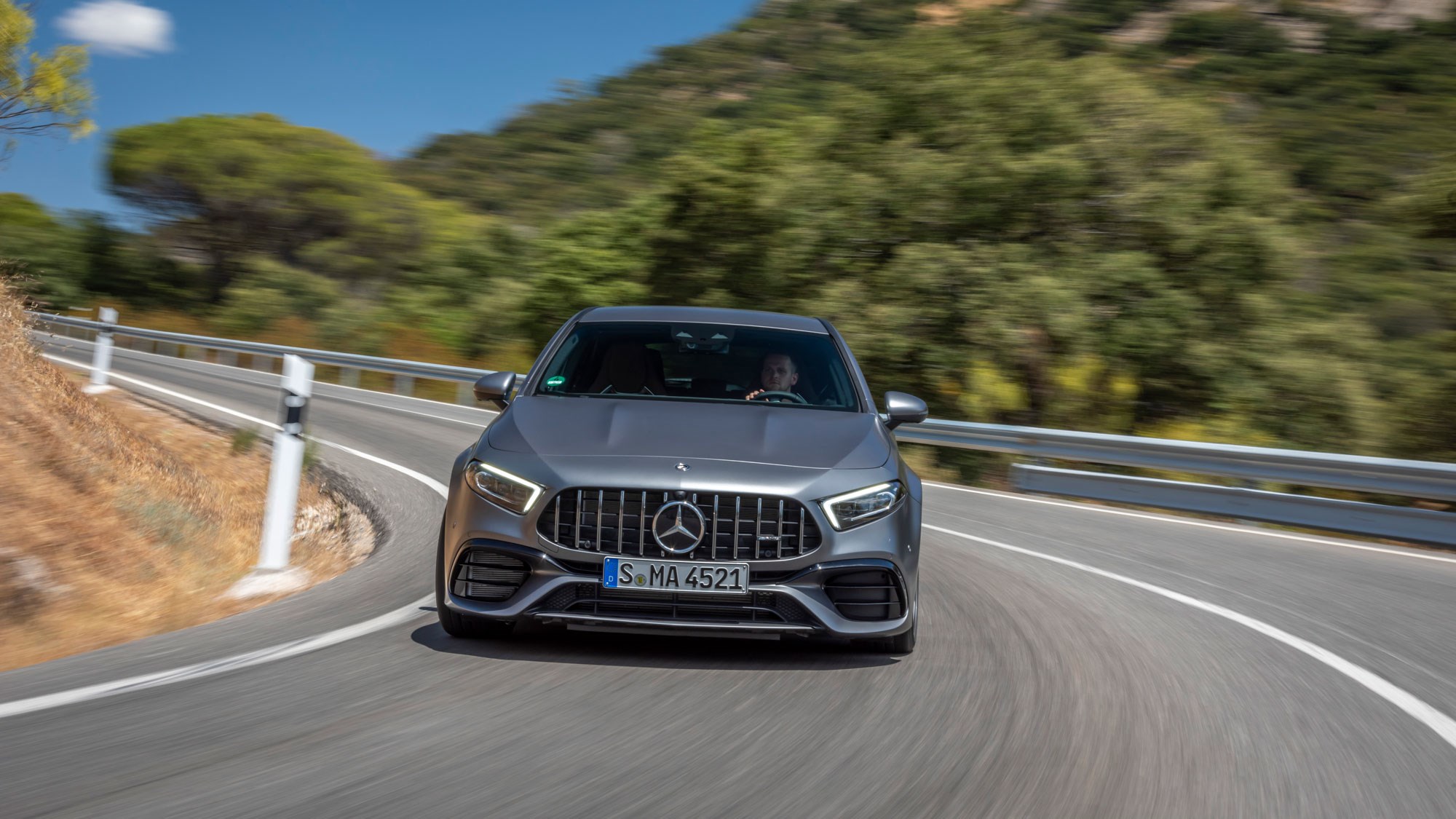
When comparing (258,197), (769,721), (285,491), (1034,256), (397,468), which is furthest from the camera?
(258,197)

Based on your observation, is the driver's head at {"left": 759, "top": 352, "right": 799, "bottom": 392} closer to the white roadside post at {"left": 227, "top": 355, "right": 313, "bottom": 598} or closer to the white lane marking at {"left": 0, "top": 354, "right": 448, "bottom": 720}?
the white lane marking at {"left": 0, "top": 354, "right": 448, "bottom": 720}

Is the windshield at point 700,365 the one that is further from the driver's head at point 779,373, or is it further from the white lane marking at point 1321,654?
the white lane marking at point 1321,654

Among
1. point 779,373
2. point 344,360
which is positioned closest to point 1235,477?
point 779,373

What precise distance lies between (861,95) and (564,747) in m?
22.0

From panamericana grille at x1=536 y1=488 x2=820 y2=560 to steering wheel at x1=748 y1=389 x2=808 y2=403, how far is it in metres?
1.33

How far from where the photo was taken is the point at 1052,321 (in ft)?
63.4

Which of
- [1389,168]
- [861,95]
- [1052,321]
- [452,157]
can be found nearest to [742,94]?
[452,157]

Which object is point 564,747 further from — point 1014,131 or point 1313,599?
point 1014,131

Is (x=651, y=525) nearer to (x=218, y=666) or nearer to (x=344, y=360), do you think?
(x=218, y=666)

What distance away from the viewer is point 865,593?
4.68 metres

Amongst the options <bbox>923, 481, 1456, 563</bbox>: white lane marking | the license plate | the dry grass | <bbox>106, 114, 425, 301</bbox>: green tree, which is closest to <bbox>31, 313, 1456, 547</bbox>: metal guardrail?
<bbox>923, 481, 1456, 563</bbox>: white lane marking

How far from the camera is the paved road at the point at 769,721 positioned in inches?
130

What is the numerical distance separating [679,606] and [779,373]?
6.06 ft

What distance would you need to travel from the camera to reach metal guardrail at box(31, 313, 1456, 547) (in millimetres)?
10312
